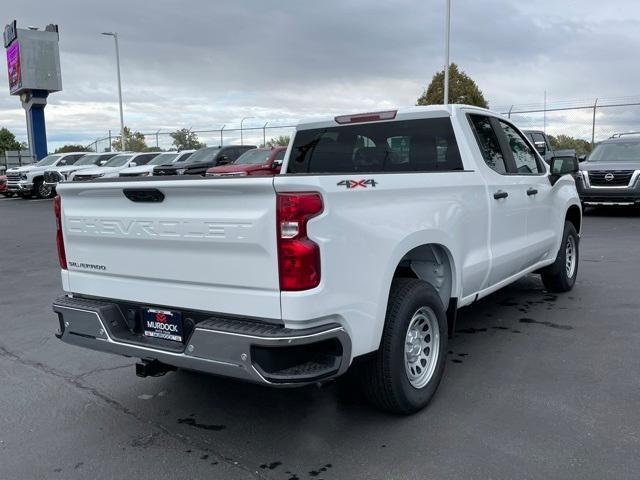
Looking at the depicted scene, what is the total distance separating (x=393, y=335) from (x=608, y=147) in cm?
1416

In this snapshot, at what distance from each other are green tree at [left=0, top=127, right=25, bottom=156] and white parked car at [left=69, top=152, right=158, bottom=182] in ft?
198

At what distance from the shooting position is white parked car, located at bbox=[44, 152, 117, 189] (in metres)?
A: 25.3

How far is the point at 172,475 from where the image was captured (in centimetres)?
308

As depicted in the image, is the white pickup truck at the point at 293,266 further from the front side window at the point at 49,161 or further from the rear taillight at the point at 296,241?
the front side window at the point at 49,161

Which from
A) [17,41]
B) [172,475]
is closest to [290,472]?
[172,475]

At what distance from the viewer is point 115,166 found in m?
25.1

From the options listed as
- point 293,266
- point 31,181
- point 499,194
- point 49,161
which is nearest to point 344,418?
point 293,266

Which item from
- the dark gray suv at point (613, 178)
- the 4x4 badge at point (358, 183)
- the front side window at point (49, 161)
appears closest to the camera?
the 4x4 badge at point (358, 183)

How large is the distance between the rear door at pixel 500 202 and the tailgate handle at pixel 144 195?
8.26ft

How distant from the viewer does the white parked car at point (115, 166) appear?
23.1 meters

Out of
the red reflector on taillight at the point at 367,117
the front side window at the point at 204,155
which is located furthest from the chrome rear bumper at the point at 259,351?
the front side window at the point at 204,155

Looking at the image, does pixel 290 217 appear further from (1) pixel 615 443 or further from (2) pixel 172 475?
(1) pixel 615 443

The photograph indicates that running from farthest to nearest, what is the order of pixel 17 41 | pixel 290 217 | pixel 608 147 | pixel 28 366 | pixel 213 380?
pixel 17 41 → pixel 608 147 → pixel 28 366 → pixel 213 380 → pixel 290 217

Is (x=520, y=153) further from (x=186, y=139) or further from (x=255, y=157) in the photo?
(x=186, y=139)
